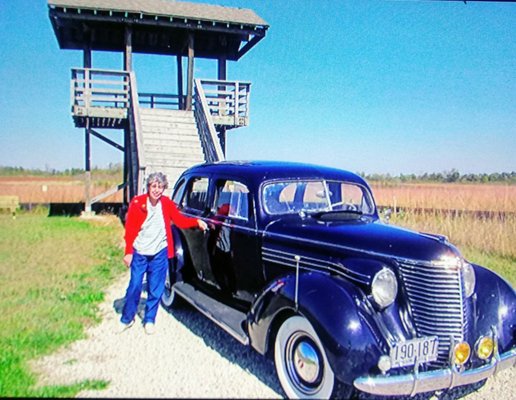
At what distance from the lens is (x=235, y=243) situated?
4.66 metres

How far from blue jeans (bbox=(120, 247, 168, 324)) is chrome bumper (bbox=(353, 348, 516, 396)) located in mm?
2754

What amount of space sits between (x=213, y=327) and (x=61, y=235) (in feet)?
24.9

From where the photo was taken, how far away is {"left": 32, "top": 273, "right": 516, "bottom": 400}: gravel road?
11.9 feet

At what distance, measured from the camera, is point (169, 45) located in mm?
16859

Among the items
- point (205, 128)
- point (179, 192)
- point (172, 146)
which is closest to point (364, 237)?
point (179, 192)

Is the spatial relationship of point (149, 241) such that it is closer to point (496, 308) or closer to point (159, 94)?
point (496, 308)

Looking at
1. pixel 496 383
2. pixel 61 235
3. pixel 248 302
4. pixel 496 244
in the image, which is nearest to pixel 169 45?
pixel 61 235

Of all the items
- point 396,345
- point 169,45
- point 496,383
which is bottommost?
point 496,383

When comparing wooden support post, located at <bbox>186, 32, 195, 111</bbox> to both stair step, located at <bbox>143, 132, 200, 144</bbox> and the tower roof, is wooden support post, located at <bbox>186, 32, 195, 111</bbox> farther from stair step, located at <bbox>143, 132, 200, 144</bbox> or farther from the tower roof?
stair step, located at <bbox>143, 132, 200, 144</bbox>

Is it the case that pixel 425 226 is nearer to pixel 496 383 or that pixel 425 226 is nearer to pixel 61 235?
pixel 496 383

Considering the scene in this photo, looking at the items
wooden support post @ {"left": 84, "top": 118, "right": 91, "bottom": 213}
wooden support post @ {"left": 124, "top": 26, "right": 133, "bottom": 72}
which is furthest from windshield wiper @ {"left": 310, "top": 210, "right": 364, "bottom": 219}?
wooden support post @ {"left": 84, "top": 118, "right": 91, "bottom": 213}

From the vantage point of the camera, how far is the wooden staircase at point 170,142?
11078 millimetres

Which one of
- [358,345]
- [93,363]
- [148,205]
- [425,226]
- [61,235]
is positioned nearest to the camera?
[358,345]

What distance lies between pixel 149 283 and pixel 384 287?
281 cm
